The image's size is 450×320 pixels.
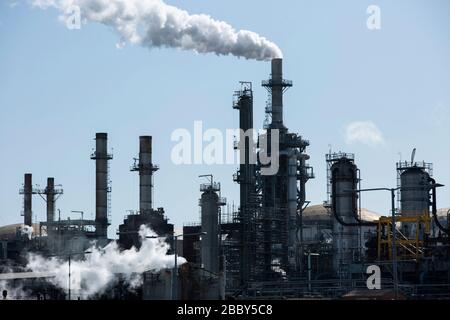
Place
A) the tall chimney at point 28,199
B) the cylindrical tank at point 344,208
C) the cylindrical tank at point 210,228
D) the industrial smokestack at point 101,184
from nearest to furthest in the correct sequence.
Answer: the cylindrical tank at point 210,228 → the cylindrical tank at point 344,208 → the industrial smokestack at point 101,184 → the tall chimney at point 28,199

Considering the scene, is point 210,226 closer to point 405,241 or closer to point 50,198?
point 405,241

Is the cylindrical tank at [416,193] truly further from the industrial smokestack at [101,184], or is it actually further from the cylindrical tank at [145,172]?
the industrial smokestack at [101,184]

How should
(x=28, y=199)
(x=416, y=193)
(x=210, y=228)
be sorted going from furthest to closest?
(x=28, y=199) → (x=210, y=228) → (x=416, y=193)

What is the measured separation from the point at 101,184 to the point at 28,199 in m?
22.6

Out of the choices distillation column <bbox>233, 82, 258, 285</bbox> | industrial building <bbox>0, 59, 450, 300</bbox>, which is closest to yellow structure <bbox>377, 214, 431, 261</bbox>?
industrial building <bbox>0, 59, 450, 300</bbox>

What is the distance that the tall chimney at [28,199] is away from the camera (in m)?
142

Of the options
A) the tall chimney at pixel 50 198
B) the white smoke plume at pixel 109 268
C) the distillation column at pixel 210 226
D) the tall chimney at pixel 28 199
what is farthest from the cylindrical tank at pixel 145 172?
the tall chimney at pixel 28 199

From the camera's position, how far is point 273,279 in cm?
10281

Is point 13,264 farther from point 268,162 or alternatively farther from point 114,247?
point 268,162

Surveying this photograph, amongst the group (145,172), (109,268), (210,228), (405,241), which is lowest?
(109,268)

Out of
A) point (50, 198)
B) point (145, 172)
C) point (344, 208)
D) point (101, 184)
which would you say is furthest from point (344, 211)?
point (50, 198)

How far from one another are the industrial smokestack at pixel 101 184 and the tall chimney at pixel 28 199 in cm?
2070

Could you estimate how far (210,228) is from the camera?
330 feet
